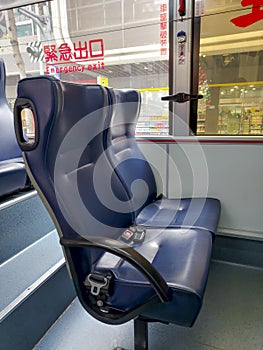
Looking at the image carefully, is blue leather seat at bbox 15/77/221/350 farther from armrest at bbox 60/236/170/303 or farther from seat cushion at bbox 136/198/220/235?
seat cushion at bbox 136/198/220/235

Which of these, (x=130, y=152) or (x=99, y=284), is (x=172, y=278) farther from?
(x=130, y=152)

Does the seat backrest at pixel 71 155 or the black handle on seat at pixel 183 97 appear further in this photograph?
the black handle on seat at pixel 183 97

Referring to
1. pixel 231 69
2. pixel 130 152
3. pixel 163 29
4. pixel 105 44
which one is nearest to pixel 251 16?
pixel 231 69

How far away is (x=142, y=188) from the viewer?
5.63 feet

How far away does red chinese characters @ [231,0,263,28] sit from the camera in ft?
5.37

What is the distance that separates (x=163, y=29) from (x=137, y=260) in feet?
5.60

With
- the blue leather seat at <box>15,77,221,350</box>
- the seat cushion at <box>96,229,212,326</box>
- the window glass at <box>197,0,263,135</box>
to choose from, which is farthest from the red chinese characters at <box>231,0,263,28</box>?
the seat cushion at <box>96,229,212,326</box>

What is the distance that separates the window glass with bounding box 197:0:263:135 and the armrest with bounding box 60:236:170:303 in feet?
4.34

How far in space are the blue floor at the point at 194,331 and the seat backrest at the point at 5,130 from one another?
1.11 metres

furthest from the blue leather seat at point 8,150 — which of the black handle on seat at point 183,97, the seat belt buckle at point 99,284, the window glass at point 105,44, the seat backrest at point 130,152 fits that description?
the black handle on seat at point 183,97

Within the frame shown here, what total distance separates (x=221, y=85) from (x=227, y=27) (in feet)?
1.21

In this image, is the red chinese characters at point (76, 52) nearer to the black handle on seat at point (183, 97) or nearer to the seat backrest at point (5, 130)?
the seat backrest at point (5, 130)

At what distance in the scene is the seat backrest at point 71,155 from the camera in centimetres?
83

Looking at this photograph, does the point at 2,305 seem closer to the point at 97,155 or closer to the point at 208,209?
the point at 97,155
